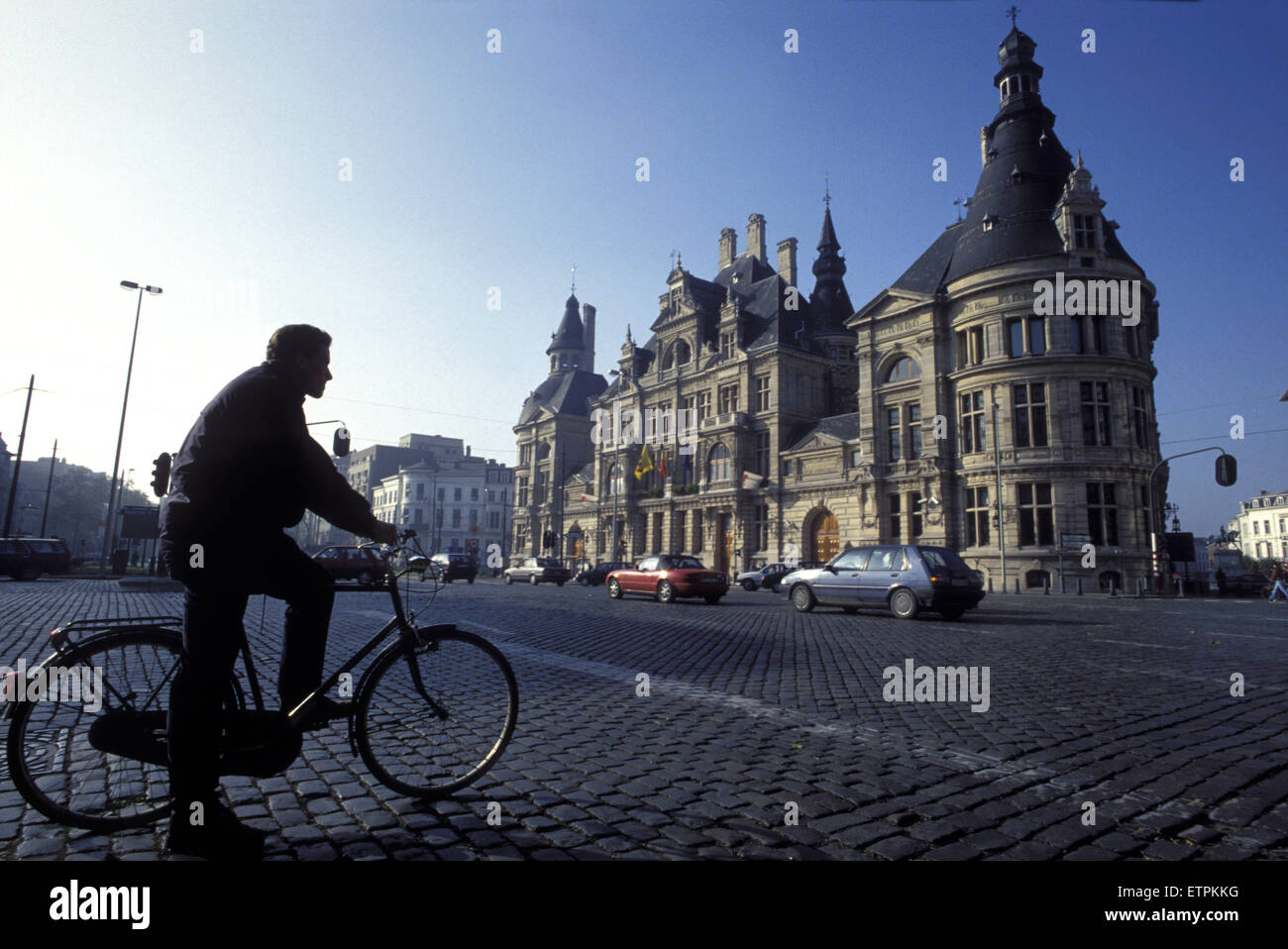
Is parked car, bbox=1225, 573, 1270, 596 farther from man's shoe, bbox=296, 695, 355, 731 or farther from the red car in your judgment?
man's shoe, bbox=296, 695, 355, 731

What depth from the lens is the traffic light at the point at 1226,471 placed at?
27.2m

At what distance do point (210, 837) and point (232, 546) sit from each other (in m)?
1.20

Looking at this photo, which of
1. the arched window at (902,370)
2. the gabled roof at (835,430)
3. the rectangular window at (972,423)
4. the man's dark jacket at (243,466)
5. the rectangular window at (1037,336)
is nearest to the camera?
the man's dark jacket at (243,466)

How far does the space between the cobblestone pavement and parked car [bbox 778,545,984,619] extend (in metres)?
5.93

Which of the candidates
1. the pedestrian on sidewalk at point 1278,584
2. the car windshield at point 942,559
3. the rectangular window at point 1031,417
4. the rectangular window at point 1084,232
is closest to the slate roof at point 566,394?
the rectangular window at point 1031,417

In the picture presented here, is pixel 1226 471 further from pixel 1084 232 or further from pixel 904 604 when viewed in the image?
pixel 904 604

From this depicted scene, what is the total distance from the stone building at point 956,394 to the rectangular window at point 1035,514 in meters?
0.09

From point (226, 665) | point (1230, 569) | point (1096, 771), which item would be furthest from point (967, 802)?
point (1230, 569)

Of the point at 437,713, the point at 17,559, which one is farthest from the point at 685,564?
the point at 17,559

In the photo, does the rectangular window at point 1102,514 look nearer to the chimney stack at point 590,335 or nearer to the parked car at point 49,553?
the parked car at point 49,553

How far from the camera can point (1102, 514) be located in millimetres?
31297

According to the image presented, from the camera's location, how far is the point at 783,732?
16.7 ft

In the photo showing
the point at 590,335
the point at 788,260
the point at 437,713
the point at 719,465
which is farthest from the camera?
the point at 590,335

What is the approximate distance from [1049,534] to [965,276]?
519 inches
